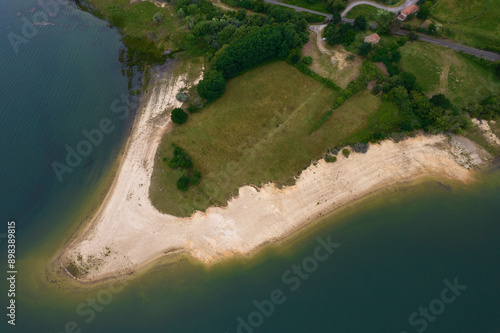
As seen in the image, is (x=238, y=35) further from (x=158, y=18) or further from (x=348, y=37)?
(x=348, y=37)

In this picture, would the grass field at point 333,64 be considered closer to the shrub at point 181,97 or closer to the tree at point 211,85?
the tree at point 211,85

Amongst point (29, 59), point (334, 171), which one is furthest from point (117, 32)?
point (334, 171)

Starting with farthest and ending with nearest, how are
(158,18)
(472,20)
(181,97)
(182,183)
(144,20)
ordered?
(144,20)
(158,18)
(472,20)
(181,97)
(182,183)

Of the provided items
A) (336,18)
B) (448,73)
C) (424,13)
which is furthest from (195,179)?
(424,13)

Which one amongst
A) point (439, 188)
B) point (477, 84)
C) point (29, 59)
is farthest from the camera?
point (29, 59)

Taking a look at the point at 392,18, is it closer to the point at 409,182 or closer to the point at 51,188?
the point at 409,182

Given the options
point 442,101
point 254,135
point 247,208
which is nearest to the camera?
point 247,208
